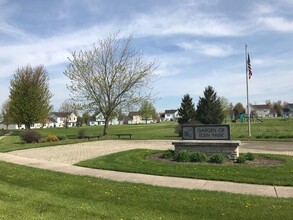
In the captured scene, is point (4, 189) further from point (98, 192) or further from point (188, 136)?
point (188, 136)

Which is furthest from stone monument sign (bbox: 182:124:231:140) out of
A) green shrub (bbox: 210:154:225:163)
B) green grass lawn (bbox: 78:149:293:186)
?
green grass lawn (bbox: 78:149:293:186)

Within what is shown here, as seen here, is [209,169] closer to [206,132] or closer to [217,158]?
[217,158]

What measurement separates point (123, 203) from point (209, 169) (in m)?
4.52

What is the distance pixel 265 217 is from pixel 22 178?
681cm

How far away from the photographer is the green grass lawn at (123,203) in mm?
5676

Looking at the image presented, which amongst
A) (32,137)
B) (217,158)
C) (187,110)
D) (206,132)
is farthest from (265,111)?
(217,158)

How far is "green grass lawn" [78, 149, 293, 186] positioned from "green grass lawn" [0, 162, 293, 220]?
1.81m

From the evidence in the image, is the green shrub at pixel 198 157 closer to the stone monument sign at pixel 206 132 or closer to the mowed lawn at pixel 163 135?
the stone monument sign at pixel 206 132

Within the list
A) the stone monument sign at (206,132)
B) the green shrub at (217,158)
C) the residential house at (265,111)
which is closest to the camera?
the green shrub at (217,158)

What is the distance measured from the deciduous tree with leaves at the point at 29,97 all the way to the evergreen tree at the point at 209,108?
19491 mm

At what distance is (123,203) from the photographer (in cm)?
652

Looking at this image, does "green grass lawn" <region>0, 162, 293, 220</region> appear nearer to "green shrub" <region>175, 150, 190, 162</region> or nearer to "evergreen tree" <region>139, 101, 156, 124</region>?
"green shrub" <region>175, 150, 190, 162</region>

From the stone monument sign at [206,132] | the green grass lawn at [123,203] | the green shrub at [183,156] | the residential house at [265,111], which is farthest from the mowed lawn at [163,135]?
the residential house at [265,111]

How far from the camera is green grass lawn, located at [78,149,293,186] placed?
349 inches
